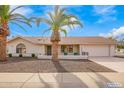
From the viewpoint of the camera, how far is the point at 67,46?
37875 mm

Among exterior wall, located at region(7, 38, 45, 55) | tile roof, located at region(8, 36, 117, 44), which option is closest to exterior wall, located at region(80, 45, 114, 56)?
tile roof, located at region(8, 36, 117, 44)

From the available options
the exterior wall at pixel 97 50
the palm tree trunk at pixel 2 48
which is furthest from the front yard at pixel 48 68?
the exterior wall at pixel 97 50

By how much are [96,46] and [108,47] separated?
1787 millimetres

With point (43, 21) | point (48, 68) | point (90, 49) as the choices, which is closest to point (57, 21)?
point (43, 21)

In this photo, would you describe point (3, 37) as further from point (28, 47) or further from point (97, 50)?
point (97, 50)

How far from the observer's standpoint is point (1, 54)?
941 inches

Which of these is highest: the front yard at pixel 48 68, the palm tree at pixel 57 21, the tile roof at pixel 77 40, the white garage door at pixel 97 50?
the palm tree at pixel 57 21

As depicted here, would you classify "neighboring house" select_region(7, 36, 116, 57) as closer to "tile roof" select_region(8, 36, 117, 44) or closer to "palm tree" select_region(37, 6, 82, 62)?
"tile roof" select_region(8, 36, 117, 44)

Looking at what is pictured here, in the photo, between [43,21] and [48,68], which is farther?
[43,21]

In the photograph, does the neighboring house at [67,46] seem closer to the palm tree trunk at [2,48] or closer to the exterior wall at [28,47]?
the exterior wall at [28,47]

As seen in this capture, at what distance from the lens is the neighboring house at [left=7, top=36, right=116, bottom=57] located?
35.9m

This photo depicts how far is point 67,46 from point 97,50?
4763 millimetres

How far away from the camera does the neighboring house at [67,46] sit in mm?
35875
